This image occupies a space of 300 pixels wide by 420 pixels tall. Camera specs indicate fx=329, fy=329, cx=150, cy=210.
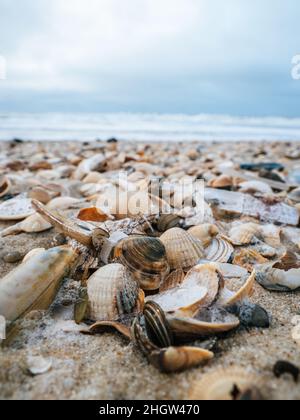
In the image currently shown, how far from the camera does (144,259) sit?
5.43 feet

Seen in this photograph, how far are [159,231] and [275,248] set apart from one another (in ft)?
2.92

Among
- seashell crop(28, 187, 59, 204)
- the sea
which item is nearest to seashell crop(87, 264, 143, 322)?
seashell crop(28, 187, 59, 204)

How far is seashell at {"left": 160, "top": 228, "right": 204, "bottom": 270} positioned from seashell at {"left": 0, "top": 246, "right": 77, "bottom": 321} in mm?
533

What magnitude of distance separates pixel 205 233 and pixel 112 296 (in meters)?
0.91

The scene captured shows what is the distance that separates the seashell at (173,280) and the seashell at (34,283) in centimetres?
49

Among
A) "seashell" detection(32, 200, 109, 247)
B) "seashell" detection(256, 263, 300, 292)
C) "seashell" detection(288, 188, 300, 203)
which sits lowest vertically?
"seashell" detection(256, 263, 300, 292)

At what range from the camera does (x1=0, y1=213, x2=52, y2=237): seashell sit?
243 cm

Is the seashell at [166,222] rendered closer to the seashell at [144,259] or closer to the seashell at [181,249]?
the seashell at [181,249]

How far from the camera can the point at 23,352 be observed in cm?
128

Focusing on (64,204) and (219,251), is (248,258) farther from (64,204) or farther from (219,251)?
(64,204)

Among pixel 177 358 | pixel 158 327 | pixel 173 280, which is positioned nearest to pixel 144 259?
pixel 173 280

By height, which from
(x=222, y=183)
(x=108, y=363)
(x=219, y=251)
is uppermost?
(x=222, y=183)

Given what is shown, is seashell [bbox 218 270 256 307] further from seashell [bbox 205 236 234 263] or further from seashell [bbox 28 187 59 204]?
seashell [bbox 28 187 59 204]

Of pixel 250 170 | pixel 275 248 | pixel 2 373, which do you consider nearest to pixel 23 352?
pixel 2 373
